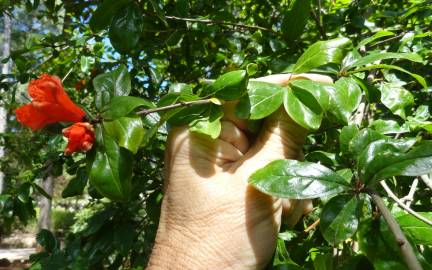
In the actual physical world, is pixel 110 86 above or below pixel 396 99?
above

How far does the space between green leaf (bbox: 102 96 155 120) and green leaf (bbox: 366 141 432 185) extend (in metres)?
0.55

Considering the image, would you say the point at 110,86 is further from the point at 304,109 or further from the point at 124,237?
the point at 124,237

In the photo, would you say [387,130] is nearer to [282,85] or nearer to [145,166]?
[282,85]

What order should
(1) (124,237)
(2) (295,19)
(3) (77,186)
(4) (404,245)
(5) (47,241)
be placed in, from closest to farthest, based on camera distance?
(4) (404,245) < (2) (295,19) < (3) (77,186) < (1) (124,237) < (5) (47,241)

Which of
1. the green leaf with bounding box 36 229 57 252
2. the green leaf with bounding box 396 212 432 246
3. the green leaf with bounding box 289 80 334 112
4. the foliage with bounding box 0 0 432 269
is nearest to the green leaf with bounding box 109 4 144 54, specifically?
the foliage with bounding box 0 0 432 269

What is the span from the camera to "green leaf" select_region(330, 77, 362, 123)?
1.02 meters

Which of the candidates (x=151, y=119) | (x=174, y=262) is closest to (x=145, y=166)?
(x=151, y=119)

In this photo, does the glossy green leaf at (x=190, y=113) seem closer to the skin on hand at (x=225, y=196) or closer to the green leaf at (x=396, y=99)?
the skin on hand at (x=225, y=196)

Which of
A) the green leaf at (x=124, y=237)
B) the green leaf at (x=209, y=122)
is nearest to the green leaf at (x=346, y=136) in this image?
the green leaf at (x=209, y=122)

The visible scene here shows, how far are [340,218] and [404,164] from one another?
16 cm

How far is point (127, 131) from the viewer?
0.99 m

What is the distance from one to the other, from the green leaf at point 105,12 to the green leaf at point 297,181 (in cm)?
74

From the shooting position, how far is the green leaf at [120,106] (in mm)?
1002

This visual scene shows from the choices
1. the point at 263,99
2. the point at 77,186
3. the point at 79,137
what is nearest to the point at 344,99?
the point at 263,99
